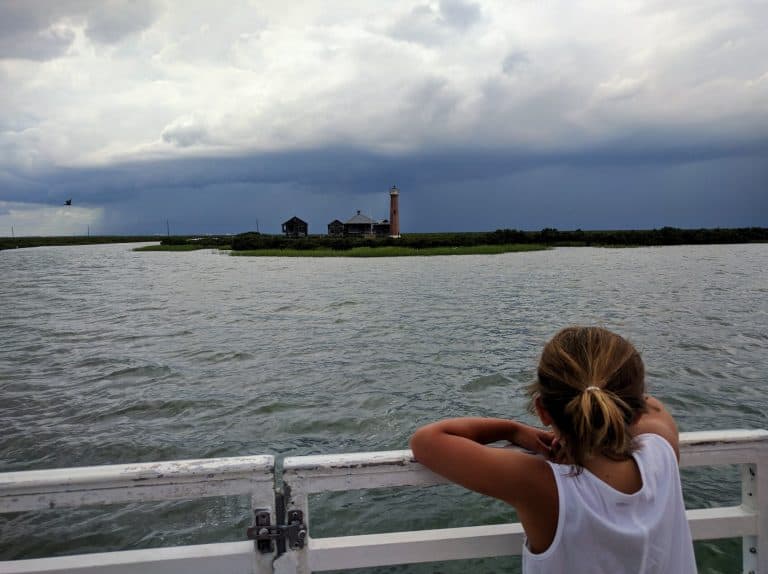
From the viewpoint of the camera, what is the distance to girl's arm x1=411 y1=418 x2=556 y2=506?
178 centimetres

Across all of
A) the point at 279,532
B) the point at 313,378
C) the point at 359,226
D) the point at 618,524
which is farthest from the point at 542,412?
the point at 359,226

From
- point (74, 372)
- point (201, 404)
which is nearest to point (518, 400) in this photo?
point (201, 404)

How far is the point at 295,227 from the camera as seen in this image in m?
114

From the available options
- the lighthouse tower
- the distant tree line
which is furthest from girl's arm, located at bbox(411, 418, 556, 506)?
the lighthouse tower

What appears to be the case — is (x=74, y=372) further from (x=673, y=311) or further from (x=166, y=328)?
(x=673, y=311)

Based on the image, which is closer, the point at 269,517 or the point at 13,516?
the point at 269,517

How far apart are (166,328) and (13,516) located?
591 inches

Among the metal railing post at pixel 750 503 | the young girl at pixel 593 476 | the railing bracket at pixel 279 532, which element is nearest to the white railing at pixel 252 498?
the railing bracket at pixel 279 532

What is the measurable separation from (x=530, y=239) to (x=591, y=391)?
93379 mm

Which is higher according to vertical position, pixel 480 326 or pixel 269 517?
pixel 269 517

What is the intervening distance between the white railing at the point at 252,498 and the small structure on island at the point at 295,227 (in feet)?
370

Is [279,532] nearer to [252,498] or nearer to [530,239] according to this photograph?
[252,498]

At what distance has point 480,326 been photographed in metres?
20.5

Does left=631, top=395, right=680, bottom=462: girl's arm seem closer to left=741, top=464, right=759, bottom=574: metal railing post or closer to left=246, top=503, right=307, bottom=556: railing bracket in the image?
left=741, top=464, right=759, bottom=574: metal railing post
